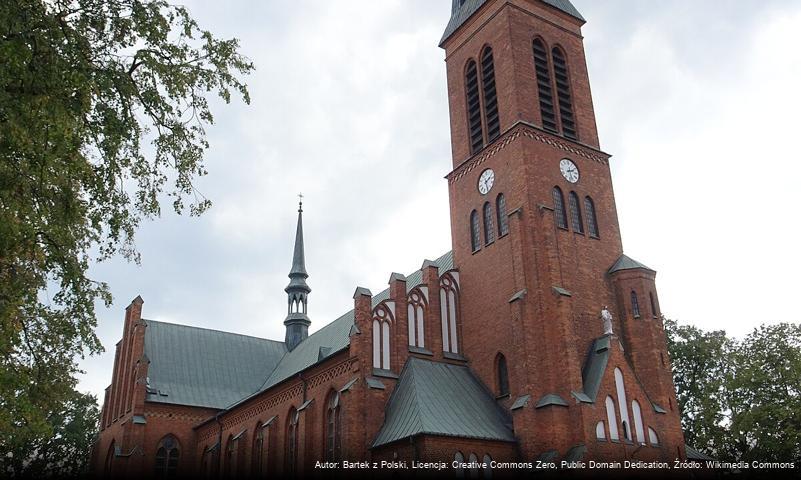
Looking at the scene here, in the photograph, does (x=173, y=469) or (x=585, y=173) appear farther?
(x=173, y=469)

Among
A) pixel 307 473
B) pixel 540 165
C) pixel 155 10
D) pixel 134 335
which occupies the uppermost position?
pixel 540 165

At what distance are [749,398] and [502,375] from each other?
15.4 m

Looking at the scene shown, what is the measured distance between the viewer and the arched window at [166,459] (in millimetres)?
39906

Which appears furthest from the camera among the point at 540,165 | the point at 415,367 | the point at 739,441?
the point at 739,441

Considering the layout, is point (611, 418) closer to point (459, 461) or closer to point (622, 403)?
point (622, 403)

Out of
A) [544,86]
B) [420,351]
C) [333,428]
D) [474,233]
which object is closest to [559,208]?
[474,233]

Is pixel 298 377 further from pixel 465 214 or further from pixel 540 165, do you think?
pixel 540 165

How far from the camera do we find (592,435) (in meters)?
24.3

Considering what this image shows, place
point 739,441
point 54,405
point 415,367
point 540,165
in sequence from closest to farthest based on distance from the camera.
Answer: point 54,405 < point 415,367 < point 540,165 < point 739,441

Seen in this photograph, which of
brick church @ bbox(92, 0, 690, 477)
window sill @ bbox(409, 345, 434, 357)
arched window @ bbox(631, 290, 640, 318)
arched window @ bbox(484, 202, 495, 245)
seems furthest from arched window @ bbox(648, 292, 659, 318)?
window sill @ bbox(409, 345, 434, 357)

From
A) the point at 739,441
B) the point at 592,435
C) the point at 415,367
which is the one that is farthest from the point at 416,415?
the point at 739,441

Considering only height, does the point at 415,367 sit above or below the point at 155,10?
below

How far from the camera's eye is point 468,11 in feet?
122

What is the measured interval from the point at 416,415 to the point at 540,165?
12337 mm
